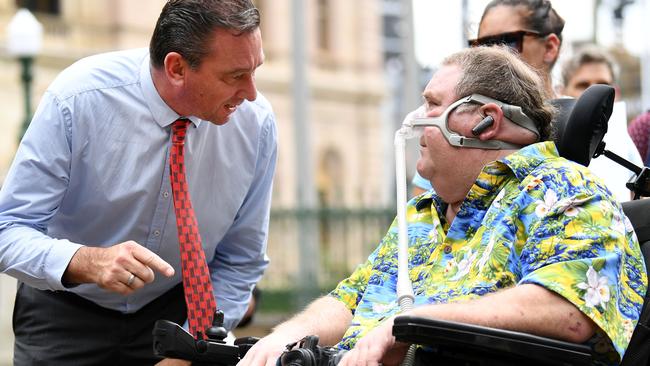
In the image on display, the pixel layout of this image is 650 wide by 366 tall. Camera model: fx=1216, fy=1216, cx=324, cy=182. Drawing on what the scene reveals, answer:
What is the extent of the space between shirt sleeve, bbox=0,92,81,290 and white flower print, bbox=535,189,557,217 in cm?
158

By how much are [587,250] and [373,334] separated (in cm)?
61

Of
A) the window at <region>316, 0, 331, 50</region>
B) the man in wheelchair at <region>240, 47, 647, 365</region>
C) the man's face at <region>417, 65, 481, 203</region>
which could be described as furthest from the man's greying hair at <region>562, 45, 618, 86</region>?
the window at <region>316, 0, 331, 50</region>

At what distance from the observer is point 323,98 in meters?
41.9

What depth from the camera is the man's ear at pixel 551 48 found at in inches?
203

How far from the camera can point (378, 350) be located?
3.23 meters

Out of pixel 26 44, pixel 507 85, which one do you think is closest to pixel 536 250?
pixel 507 85

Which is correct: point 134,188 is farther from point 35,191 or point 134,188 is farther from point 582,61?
point 582,61

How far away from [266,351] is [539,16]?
219cm

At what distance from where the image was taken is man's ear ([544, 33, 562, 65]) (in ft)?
16.9

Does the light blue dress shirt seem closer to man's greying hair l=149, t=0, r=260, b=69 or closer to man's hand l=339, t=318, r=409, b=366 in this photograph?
man's greying hair l=149, t=0, r=260, b=69

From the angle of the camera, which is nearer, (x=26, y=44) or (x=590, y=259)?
(x=590, y=259)

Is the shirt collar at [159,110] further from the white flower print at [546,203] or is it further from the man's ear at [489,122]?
the white flower print at [546,203]

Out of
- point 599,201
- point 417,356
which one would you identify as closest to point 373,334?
point 417,356

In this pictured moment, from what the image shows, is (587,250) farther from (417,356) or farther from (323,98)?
(323,98)
